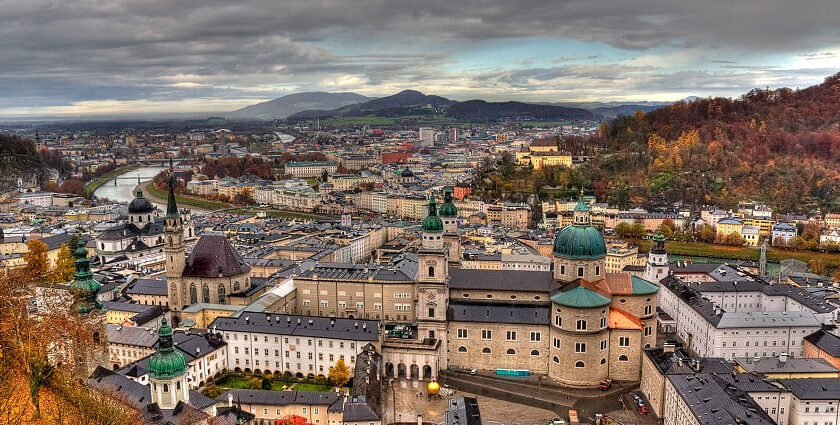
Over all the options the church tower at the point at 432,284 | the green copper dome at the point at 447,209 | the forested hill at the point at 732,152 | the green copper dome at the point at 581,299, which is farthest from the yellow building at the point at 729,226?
the church tower at the point at 432,284

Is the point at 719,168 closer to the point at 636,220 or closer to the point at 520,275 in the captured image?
the point at 636,220

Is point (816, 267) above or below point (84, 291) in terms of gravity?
below

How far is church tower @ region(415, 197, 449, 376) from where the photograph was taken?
3769 cm

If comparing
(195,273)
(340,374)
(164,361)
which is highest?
(164,361)

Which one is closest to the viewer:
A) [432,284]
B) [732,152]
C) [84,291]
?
[84,291]

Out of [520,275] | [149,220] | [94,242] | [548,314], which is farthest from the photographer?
[149,220]

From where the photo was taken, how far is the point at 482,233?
250ft

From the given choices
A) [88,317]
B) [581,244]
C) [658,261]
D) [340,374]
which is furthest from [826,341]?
[88,317]

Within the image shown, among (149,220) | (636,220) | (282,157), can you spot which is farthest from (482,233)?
(282,157)

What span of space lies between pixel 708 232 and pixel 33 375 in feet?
254

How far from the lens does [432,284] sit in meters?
37.7

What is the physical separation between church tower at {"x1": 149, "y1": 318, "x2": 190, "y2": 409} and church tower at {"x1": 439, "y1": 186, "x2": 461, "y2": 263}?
27.5 metres

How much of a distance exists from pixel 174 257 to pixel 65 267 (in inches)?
509

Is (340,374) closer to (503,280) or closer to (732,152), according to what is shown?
(503,280)
